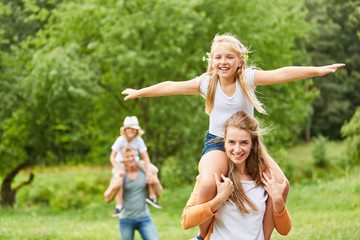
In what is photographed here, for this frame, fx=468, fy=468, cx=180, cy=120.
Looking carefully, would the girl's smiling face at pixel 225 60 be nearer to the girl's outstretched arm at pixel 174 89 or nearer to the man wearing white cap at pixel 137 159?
the girl's outstretched arm at pixel 174 89

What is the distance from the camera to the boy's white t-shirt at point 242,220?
11.3ft

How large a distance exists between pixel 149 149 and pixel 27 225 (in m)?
8.14

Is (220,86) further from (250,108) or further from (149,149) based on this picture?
(149,149)

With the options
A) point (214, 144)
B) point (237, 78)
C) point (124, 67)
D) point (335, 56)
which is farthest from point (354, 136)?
point (335, 56)

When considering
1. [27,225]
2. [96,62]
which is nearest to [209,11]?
[96,62]

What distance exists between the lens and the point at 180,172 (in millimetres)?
19406

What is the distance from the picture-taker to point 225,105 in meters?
3.85

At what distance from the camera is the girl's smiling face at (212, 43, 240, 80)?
380cm

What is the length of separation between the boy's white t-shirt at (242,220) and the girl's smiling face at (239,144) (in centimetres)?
22

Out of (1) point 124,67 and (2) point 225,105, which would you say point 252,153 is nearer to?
(2) point 225,105

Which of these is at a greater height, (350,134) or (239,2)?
(239,2)

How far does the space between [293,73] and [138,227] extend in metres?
3.82

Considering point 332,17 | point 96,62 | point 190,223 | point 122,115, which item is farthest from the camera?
point 332,17

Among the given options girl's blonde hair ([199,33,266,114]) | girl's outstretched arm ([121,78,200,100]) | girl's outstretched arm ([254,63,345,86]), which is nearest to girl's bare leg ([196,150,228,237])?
girl's blonde hair ([199,33,266,114])
